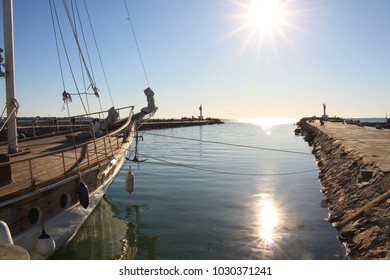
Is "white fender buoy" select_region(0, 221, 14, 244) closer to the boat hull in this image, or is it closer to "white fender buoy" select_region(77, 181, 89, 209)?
the boat hull

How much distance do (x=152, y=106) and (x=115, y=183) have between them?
4.63m

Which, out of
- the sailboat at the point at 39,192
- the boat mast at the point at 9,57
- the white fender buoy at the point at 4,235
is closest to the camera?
the white fender buoy at the point at 4,235

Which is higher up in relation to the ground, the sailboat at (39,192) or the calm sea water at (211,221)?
the sailboat at (39,192)

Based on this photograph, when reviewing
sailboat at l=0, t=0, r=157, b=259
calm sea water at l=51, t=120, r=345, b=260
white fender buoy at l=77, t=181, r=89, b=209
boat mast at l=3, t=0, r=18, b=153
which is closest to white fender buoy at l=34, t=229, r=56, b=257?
sailboat at l=0, t=0, r=157, b=259

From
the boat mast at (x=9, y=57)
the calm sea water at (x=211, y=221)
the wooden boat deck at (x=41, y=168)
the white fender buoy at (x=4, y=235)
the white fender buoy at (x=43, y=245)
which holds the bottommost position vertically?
the calm sea water at (x=211, y=221)

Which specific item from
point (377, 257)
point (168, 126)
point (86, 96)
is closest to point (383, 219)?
point (377, 257)

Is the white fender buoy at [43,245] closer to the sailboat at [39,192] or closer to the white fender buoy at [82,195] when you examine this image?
the sailboat at [39,192]

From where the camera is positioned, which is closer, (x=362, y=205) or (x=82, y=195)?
(x=82, y=195)

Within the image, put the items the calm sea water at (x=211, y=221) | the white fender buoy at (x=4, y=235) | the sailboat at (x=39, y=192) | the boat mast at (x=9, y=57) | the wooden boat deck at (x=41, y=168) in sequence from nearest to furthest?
the white fender buoy at (x=4, y=235)
the sailboat at (x=39, y=192)
the wooden boat deck at (x=41, y=168)
the calm sea water at (x=211, y=221)
the boat mast at (x=9, y=57)

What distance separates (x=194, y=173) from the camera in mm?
21359

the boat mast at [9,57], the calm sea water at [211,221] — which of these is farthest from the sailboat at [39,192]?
the calm sea water at [211,221]

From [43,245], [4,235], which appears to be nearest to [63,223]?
[43,245]

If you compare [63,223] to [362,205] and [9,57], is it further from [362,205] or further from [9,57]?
[362,205]
